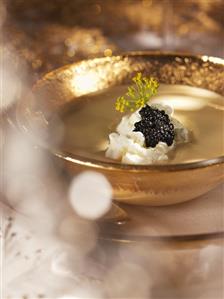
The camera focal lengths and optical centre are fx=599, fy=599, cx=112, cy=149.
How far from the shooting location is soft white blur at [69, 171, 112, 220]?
0.95 m

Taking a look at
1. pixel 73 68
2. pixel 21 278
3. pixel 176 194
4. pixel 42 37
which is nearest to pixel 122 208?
pixel 176 194

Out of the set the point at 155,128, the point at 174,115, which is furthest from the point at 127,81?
the point at 155,128

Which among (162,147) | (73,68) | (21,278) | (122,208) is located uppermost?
(73,68)

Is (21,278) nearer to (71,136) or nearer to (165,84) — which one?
(71,136)

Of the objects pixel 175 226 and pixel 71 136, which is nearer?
pixel 175 226

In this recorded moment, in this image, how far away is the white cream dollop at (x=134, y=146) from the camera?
3.24 feet

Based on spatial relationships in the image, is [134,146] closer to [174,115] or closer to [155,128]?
[155,128]

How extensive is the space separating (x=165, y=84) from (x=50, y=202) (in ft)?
1.43

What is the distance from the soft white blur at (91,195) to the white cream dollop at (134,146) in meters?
0.06

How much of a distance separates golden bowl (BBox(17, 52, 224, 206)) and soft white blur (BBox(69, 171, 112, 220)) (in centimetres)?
2

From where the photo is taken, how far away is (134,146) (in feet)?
3.27

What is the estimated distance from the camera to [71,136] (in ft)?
3.55

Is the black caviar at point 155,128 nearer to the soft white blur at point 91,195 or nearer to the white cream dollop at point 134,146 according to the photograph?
the white cream dollop at point 134,146

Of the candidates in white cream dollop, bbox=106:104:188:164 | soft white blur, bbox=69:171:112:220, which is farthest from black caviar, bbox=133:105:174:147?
soft white blur, bbox=69:171:112:220
